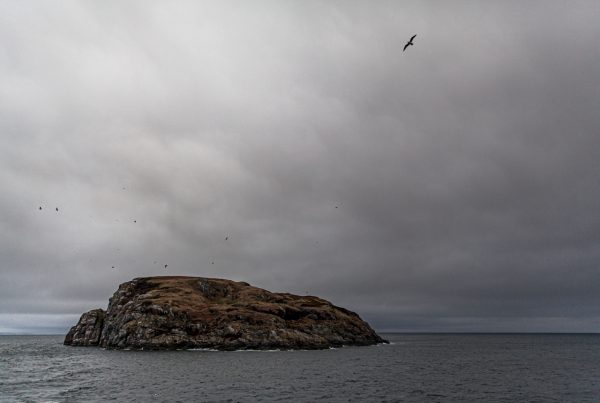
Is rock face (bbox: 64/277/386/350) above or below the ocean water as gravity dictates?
above

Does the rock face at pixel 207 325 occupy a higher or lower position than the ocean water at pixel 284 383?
higher

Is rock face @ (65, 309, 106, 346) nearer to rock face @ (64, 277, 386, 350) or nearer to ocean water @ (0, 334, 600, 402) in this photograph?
rock face @ (64, 277, 386, 350)

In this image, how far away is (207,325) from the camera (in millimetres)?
159125

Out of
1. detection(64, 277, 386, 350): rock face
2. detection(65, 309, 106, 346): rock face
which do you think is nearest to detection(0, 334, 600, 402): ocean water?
detection(64, 277, 386, 350): rock face

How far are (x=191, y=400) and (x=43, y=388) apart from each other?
87.9ft

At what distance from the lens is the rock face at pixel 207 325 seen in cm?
15350

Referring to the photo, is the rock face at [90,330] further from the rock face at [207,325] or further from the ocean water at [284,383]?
the ocean water at [284,383]

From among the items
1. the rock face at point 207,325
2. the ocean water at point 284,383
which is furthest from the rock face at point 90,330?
the ocean water at point 284,383

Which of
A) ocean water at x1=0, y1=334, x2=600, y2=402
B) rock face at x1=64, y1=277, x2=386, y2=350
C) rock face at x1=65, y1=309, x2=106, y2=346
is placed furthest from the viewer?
rock face at x1=65, y1=309, x2=106, y2=346

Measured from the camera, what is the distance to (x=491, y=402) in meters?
58.4

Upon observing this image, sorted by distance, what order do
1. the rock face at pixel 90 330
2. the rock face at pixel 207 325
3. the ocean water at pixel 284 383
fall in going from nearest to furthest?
the ocean water at pixel 284 383, the rock face at pixel 207 325, the rock face at pixel 90 330

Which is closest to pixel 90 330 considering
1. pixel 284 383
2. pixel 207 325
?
pixel 207 325

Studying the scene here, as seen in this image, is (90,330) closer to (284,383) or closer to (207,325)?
(207,325)

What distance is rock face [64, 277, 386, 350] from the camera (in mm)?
153500
